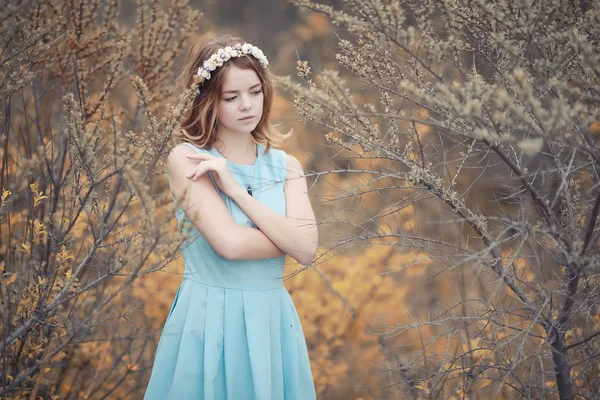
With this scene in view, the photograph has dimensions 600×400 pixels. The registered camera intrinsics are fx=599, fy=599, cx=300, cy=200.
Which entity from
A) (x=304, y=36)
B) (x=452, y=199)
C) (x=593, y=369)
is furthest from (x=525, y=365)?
(x=304, y=36)

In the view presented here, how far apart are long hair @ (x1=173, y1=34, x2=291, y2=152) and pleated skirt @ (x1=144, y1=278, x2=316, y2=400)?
0.54m

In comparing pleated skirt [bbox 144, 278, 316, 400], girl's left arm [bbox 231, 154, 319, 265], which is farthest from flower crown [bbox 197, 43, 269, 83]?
pleated skirt [bbox 144, 278, 316, 400]

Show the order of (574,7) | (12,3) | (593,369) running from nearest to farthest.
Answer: (574,7)
(12,3)
(593,369)

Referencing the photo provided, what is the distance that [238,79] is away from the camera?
2.10 meters

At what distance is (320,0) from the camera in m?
7.69

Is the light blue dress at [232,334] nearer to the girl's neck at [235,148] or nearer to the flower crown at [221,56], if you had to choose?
the girl's neck at [235,148]

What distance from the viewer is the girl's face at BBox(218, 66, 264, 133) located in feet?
6.84

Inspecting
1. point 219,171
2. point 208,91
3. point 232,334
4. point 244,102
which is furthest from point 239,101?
point 232,334

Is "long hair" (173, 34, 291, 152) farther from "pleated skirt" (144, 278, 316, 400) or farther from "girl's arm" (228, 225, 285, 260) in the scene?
"pleated skirt" (144, 278, 316, 400)

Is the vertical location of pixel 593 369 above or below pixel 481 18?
below

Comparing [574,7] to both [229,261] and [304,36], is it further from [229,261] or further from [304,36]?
[304,36]

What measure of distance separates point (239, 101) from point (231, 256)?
542mm

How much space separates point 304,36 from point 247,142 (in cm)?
561

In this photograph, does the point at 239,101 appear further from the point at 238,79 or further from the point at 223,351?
the point at 223,351
